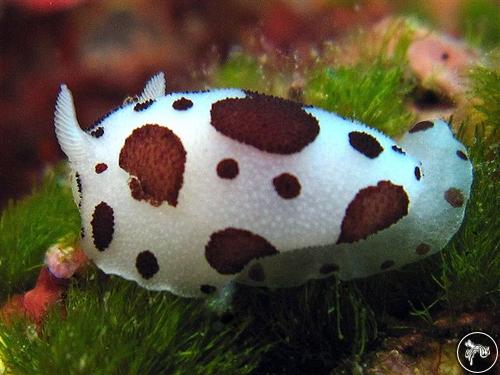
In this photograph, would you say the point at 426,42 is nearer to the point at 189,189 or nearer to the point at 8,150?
the point at 189,189

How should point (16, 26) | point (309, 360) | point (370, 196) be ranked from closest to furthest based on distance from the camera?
1. point (370, 196)
2. point (309, 360)
3. point (16, 26)

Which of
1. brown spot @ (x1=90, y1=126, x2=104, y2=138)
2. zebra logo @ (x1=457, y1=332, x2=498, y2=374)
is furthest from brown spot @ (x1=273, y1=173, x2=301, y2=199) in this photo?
zebra logo @ (x1=457, y1=332, x2=498, y2=374)

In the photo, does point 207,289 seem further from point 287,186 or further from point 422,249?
point 422,249

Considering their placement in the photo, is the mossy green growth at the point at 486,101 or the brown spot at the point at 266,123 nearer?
the brown spot at the point at 266,123

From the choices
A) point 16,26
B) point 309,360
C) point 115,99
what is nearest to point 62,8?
point 16,26

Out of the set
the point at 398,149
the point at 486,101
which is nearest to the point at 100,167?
the point at 398,149

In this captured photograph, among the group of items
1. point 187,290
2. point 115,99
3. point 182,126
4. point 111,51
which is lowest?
point 115,99

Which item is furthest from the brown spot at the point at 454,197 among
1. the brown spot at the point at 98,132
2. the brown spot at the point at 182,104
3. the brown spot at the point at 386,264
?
the brown spot at the point at 98,132

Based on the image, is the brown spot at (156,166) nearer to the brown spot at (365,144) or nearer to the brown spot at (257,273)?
the brown spot at (257,273)
